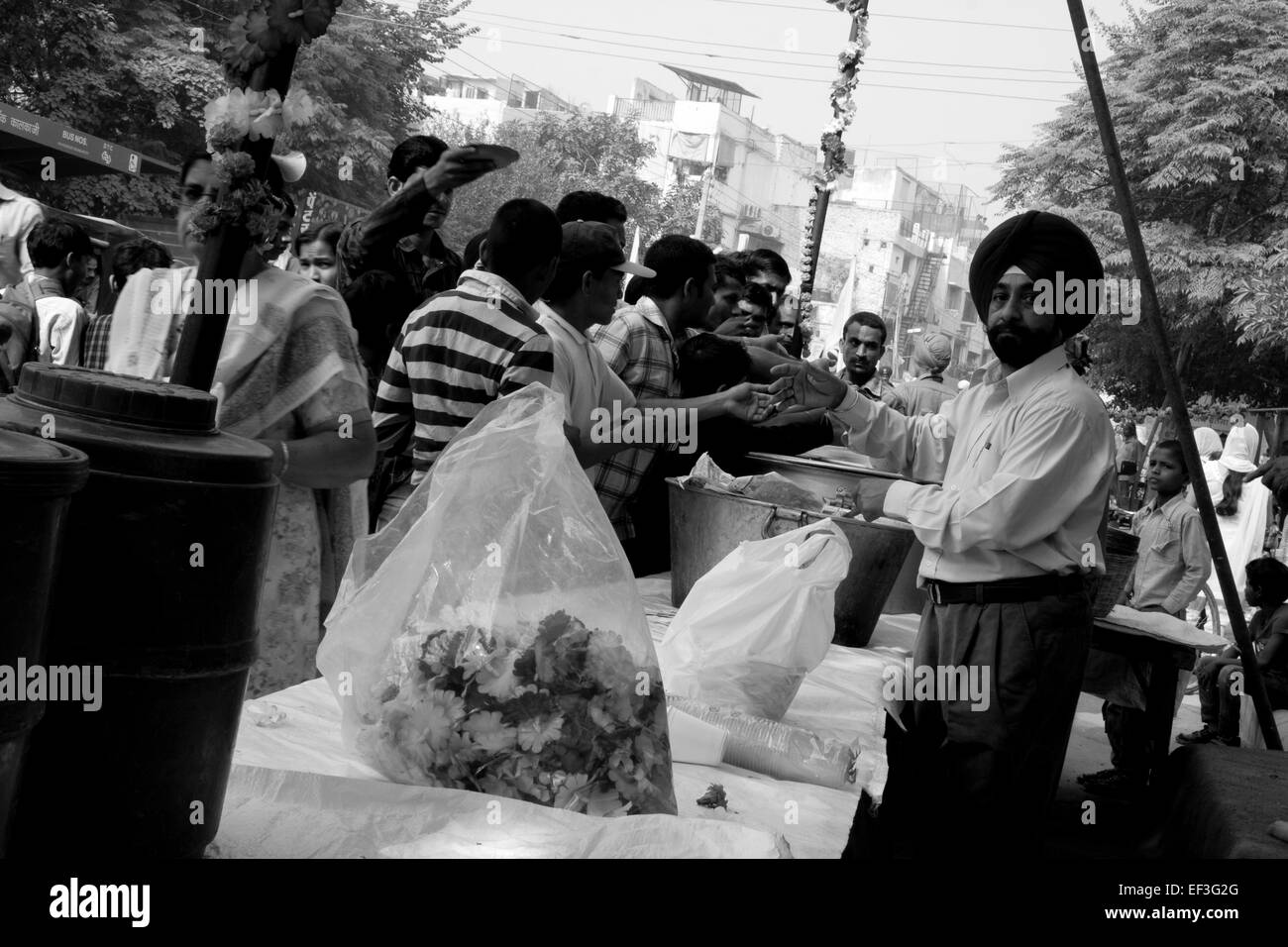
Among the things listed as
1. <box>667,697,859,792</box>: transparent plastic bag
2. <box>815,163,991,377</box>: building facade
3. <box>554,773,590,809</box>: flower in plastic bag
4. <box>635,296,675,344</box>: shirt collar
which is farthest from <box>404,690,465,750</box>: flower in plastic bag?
<box>815,163,991,377</box>: building facade

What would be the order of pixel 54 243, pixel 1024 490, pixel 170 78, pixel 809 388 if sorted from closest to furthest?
pixel 1024 490 → pixel 809 388 → pixel 54 243 → pixel 170 78

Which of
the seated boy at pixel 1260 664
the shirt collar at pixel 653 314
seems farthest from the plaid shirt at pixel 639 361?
the seated boy at pixel 1260 664

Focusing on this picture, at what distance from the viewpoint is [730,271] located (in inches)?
222

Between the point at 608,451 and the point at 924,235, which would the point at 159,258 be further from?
the point at 924,235

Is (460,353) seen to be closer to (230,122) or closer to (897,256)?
(230,122)

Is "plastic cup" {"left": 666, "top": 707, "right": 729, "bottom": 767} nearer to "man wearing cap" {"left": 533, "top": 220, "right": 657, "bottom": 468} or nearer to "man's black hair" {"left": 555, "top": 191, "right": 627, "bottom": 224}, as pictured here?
"man wearing cap" {"left": 533, "top": 220, "right": 657, "bottom": 468}

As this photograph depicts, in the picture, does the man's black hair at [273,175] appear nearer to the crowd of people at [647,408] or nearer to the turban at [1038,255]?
the crowd of people at [647,408]

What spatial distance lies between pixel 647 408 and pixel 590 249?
0.56 meters

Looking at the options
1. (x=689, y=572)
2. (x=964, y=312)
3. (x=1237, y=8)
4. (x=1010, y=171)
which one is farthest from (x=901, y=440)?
(x=964, y=312)

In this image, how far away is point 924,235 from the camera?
228 feet

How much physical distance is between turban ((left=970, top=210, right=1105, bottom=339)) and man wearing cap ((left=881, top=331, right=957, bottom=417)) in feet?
12.0

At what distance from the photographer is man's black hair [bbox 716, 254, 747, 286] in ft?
18.4

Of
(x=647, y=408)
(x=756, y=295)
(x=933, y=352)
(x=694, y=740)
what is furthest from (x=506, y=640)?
(x=933, y=352)
